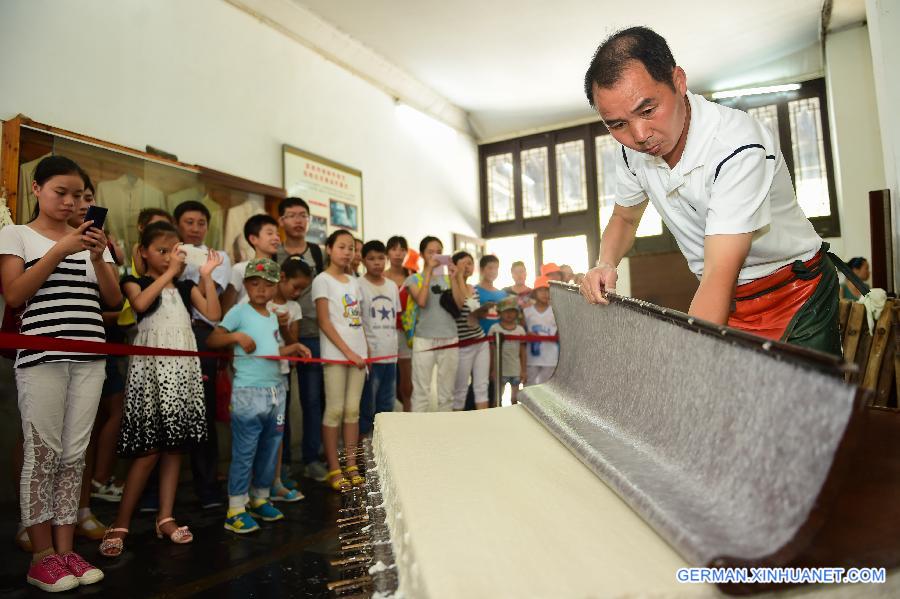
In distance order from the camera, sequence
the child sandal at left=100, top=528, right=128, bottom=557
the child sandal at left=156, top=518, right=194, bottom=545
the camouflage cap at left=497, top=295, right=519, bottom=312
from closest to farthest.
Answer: the child sandal at left=100, top=528, right=128, bottom=557
the child sandal at left=156, top=518, right=194, bottom=545
the camouflage cap at left=497, top=295, right=519, bottom=312

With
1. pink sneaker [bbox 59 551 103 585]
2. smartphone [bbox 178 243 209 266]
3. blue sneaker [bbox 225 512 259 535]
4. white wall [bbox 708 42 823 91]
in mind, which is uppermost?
white wall [bbox 708 42 823 91]

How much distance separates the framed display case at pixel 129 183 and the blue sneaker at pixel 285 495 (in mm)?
2128

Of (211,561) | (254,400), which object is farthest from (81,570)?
(254,400)

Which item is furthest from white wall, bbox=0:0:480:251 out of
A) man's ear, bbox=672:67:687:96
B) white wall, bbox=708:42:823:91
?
white wall, bbox=708:42:823:91

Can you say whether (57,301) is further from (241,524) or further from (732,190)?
(732,190)

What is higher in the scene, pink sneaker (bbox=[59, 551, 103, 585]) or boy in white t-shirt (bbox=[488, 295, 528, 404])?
boy in white t-shirt (bbox=[488, 295, 528, 404])

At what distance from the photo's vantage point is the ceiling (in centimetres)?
657

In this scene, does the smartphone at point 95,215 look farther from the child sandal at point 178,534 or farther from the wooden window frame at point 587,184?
the wooden window frame at point 587,184

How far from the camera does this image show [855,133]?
7.01 metres

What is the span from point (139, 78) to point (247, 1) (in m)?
1.65

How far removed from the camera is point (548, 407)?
1.47m

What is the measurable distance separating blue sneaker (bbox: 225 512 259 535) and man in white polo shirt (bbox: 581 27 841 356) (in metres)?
2.21

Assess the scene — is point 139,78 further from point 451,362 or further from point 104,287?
point 451,362

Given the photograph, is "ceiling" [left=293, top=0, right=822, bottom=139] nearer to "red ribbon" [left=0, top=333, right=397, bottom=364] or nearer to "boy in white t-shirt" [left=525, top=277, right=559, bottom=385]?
"boy in white t-shirt" [left=525, top=277, right=559, bottom=385]
